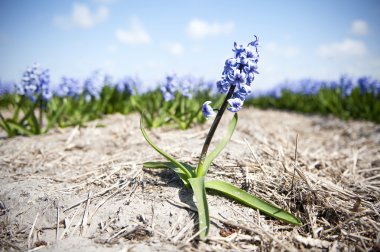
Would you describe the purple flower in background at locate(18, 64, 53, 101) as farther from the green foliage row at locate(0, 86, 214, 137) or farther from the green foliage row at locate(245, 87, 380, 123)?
the green foliage row at locate(245, 87, 380, 123)

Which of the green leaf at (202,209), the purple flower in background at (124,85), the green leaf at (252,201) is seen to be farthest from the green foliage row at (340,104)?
the green leaf at (202,209)

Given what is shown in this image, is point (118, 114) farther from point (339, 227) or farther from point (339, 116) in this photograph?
point (339, 116)

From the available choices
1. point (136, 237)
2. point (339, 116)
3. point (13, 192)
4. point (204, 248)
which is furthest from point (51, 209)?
point (339, 116)

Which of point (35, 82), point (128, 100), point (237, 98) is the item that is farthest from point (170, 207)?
point (128, 100)

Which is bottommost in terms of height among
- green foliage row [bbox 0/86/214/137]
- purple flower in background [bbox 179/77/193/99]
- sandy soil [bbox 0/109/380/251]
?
sandy soil [bbox 0/109/380/251]

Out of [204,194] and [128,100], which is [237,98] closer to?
[204,194]

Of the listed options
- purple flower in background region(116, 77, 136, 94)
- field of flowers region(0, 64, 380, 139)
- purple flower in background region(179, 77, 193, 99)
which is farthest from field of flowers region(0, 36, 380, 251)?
purple flower in background region(116, 77, 136, 94)
